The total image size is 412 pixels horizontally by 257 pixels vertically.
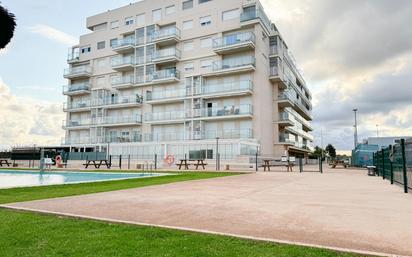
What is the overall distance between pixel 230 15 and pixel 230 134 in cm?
1477

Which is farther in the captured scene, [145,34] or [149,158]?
[145,34]

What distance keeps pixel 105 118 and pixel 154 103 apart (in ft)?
28.5

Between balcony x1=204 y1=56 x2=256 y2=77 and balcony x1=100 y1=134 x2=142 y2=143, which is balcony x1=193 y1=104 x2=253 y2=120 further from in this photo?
balcony x1=100 y1=134 x2=142 y2=143

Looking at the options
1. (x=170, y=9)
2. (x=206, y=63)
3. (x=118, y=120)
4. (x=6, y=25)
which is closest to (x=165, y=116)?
(x=118, y=120)

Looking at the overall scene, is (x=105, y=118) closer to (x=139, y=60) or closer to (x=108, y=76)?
(x=108, y=76)

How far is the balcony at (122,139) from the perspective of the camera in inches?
1698

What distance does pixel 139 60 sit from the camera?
45.1 meters

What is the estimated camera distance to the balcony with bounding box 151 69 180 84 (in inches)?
1623

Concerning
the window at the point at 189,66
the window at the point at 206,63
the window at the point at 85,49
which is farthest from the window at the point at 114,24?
the window at the point at 206,63

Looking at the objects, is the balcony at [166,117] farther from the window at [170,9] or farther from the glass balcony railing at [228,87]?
the window at [170,9]

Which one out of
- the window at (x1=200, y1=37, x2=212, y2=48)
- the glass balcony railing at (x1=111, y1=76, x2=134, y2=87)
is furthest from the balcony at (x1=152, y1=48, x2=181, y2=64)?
the glass balcony railing at (x1=111, y1=76, x2=134, y2=87)

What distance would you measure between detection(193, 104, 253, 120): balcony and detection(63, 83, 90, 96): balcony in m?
20.6

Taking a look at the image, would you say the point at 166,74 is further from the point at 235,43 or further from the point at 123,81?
the point at 235,43

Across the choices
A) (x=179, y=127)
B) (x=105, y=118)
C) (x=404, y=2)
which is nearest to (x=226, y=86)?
(x=179, y=127)
